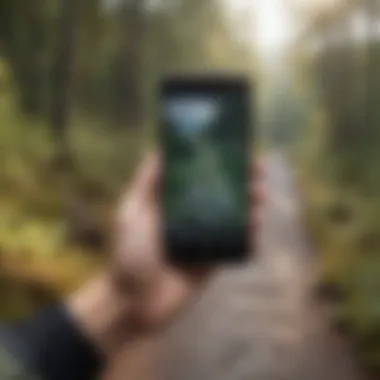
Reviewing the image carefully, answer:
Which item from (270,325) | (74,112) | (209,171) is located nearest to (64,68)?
(74,112)

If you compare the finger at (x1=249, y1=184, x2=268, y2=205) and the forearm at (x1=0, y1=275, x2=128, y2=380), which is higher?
the finger at (x1=249, y1=184, x2=268, y2=205)

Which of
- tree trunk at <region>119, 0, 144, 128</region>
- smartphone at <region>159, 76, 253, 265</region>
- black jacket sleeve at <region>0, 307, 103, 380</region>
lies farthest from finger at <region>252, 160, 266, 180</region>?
black jacket sleeve at <region>0, 307, 103, 380</region>

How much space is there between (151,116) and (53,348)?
9.0 inches

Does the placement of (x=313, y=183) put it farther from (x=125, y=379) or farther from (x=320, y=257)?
(x=125, y=379)

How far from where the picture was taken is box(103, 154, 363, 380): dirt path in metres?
0.78

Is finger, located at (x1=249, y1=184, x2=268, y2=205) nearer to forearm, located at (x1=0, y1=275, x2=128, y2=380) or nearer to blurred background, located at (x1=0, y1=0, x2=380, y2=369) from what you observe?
blurred background, located at (x1=0, y1=0, x2=380, y2=369)

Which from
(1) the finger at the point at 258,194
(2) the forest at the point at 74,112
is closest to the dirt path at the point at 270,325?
(1) the finger at the point at 258,194

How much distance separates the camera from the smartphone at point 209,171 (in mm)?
774

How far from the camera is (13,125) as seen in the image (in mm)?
815

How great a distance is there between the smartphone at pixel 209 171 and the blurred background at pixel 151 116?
0.02m

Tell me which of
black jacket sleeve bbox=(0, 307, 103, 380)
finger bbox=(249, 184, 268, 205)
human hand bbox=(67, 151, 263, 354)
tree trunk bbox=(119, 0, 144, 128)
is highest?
tree trunk bbox=(119, 0, 144, 128)

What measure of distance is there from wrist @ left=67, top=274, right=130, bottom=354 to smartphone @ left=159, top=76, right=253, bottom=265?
7cm

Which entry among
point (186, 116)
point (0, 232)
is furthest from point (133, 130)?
point (0, 232)

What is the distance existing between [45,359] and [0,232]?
0.12m
